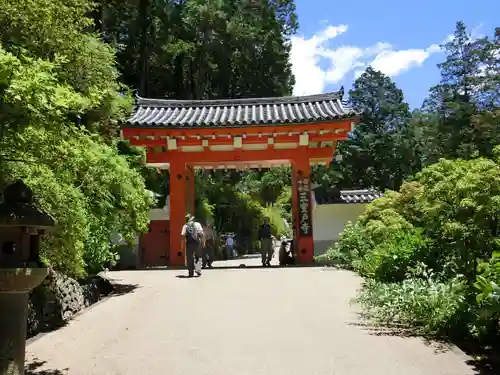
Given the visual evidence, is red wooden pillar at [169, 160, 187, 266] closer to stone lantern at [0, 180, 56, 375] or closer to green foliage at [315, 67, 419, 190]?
stone lantern at [0, 180, 56, 375]

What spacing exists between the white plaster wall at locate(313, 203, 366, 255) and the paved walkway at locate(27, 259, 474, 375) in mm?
9002

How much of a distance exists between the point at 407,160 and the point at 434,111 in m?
5.82

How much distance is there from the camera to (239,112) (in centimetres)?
1778

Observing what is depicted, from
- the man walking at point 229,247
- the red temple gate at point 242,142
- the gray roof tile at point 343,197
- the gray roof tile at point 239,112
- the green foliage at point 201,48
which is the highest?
the green foliage at point 201,48

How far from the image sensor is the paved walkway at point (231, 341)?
518 centimetres

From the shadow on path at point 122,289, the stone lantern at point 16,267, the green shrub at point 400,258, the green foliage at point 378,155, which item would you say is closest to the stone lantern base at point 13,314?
the stone lantern at point 16,267

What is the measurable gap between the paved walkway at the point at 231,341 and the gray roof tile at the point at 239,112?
7.08m

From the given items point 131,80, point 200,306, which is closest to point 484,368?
point 200,306

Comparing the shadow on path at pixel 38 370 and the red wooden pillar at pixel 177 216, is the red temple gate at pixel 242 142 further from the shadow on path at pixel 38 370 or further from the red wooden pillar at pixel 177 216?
the shadow on path at pixel 38 370

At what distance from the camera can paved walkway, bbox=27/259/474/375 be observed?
5180 mm

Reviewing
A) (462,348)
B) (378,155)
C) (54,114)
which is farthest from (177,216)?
(378,155)

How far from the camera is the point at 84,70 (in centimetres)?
653

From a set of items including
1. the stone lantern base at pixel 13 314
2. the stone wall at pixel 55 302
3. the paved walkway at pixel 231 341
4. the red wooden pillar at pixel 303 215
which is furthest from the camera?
the red wooden pillar at pixel 303 215

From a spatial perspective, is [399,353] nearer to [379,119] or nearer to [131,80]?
[131,80]
